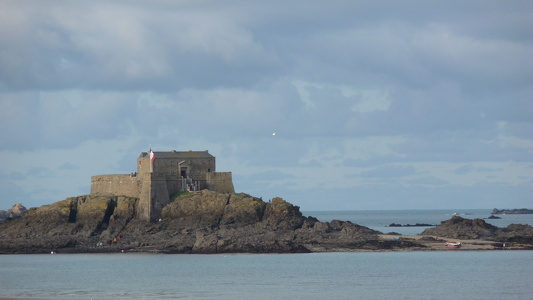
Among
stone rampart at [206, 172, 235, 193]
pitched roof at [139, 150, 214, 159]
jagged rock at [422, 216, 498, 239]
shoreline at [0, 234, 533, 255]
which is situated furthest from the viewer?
stone rampart at [206, 172, 235, 193]

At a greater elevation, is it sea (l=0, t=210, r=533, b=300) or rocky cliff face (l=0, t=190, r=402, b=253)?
rocky cliff face (l=0, t=190, r=402, b=253)

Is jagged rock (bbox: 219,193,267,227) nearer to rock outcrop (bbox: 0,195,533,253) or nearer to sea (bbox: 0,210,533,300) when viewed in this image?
rock outcrop (bbox: 0,195,533,253)

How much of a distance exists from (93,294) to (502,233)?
34577mm

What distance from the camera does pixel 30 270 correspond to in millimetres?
50781

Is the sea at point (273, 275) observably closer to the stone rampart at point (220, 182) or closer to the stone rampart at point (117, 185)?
the stone rampart at point (117, 185)

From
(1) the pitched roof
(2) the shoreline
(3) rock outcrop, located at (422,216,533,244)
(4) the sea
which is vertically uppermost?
(1) the pitched roof

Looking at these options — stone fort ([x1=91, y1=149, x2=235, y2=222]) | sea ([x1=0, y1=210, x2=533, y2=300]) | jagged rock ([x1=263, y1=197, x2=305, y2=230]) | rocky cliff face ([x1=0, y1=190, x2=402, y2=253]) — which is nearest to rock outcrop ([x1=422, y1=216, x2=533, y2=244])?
sea ([x1=0, y1=210, x2=533, y2=300])

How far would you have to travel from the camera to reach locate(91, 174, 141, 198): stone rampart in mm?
64500

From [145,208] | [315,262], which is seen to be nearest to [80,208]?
[145,208]

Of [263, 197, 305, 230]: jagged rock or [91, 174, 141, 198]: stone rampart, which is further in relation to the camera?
[91, 174, 141, 198]: stone rampart

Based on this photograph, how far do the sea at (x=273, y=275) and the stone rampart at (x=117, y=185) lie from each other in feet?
26.0

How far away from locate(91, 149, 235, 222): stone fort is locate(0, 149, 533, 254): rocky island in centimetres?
7

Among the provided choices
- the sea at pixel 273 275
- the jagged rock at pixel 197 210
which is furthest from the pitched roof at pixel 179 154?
the sea at pixel 273 275

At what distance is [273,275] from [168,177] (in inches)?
807
